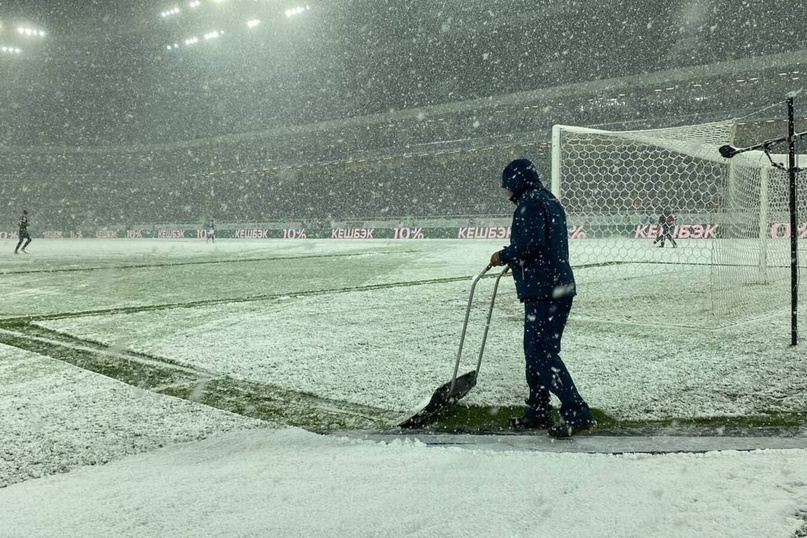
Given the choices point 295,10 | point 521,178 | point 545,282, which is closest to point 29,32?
point 295,10

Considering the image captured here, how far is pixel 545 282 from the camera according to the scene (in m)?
3.11

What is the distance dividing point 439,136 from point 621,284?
105 feet

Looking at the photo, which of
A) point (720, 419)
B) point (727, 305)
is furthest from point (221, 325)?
point (727, 305)

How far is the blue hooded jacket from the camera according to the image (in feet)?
10.1

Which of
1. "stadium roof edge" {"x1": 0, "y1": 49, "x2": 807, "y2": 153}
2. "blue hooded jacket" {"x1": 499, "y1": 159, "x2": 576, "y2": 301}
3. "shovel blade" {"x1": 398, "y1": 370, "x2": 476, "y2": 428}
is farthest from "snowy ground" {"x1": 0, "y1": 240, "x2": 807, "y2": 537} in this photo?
"stadium roof edge" {"x1": 0, "y1": 49, "x2": 807, "y2": 153}

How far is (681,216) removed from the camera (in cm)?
2372

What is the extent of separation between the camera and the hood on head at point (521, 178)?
10.6 feet

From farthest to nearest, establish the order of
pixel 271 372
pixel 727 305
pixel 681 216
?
pixel 681 216
pixel 727 305
pixel 271 372

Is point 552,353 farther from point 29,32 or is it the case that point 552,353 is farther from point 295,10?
point 29,32

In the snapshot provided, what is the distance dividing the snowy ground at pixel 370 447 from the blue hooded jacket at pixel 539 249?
85cm

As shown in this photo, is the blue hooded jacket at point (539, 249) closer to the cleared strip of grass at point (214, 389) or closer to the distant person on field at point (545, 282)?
the distant person on field at point (545, 282)

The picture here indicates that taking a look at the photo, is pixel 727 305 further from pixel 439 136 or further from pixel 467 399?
pixel 439 136

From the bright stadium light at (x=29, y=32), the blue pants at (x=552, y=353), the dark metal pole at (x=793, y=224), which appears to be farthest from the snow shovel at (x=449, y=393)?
the bright stadium light at (x=29, y=32)

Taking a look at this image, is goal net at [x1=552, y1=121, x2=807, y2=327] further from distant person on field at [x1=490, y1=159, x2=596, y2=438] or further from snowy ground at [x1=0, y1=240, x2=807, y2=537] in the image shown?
distant person on field at [x1=490, y1=159, x2=596, y2=438]
